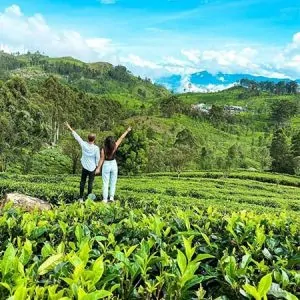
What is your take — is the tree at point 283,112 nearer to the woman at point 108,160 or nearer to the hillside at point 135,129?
the hillside at point 135,129

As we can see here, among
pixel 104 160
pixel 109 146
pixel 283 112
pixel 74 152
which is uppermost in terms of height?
pixel 283 112

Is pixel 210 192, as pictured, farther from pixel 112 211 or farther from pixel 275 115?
pixel 275 115

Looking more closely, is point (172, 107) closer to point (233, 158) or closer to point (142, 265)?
point (233, 158)

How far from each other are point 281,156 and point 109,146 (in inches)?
1990

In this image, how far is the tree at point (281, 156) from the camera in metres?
55.8

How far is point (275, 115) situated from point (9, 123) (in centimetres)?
8033

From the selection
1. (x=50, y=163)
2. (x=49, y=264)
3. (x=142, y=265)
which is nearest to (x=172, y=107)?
(x=50, y=163)

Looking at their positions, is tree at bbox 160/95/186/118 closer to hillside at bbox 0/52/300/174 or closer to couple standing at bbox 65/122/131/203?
hillside at bbox 0/52/300/174

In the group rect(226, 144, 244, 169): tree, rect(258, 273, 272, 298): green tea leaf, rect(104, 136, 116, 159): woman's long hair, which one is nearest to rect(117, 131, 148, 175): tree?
rect(226, 144, 244, 169): tree

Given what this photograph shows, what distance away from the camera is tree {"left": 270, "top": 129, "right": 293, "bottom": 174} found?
55.8 meters

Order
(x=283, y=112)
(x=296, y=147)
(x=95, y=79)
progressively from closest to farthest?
(x=296, y=147) → (x=283, y=112) → (x=95, y=79)

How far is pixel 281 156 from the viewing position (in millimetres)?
57844

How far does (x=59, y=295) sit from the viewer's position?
2.42 m

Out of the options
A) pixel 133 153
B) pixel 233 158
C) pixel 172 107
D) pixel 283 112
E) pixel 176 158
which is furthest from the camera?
pixel 283 112
